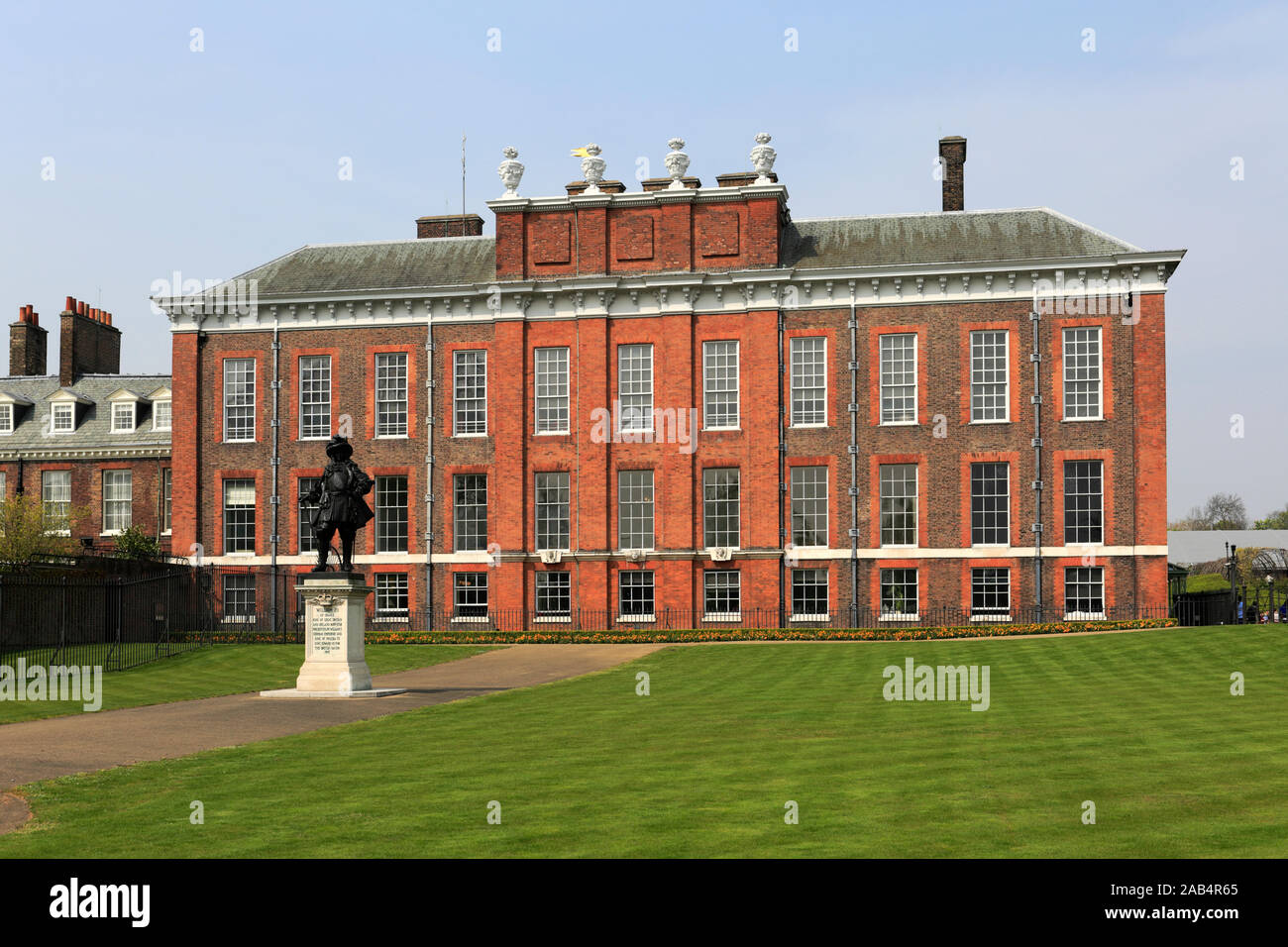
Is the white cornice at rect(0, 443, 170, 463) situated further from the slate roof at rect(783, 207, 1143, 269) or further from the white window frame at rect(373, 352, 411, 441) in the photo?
the slate roof at rect(783, 207, 1143, 269)

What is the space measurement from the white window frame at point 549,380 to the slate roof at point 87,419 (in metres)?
18.6

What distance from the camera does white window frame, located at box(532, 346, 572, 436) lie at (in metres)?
46.1

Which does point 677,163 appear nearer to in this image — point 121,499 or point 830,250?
point 830,250

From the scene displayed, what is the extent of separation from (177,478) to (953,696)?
116 feet

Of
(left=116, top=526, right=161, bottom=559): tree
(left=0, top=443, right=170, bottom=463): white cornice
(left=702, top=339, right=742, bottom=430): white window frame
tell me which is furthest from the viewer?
(left=0, top=443, right=170, bottom=463): white cornice

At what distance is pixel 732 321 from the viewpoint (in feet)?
148

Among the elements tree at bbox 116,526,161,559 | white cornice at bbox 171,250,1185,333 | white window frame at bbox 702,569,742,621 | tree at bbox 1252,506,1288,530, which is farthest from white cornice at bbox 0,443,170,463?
tree at bbox 1252,506,1288,530

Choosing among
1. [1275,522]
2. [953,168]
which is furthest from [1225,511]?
[953,168]

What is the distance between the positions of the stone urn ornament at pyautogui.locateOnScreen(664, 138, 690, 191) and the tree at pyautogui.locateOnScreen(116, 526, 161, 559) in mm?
24466

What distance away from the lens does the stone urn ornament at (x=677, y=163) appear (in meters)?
45.6

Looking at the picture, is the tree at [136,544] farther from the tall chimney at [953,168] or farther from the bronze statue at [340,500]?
the tall chimney at [953,168]

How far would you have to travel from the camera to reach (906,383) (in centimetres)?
4388

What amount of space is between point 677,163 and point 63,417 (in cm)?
3049
